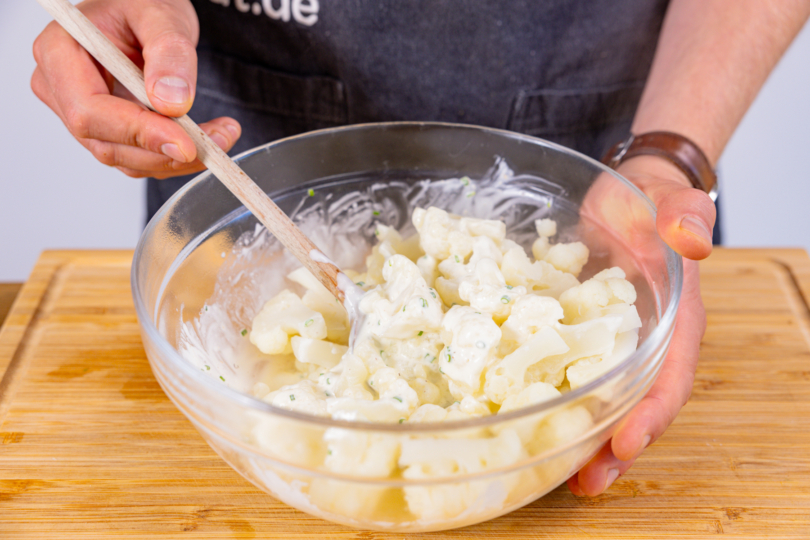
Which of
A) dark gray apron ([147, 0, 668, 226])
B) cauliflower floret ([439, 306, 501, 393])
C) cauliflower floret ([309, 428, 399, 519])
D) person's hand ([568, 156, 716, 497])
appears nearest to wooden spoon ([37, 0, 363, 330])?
cauliflower floret ([439, 306, 501, 393])

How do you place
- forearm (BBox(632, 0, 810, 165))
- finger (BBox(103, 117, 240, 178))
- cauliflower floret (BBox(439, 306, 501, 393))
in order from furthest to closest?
forearm (BBox(632, 0, 810, 165)) → finger (BBox(103, 117, 240, 178)) → cauliflower floret (BBox(439, 306, 501, 393))

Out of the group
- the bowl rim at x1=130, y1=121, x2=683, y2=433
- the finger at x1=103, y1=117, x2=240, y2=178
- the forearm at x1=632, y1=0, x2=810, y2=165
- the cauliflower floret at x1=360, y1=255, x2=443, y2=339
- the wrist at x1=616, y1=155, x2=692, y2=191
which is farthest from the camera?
the forearm at x1=632, y1=0, x2=810, y2=165

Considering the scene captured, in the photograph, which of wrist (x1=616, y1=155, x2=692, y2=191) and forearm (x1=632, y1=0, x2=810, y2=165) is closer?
wrist (x1=616, y1=155, x2=692, y2=191)

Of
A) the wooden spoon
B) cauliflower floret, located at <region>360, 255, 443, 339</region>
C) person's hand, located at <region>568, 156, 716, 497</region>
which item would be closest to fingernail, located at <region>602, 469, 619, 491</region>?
person's hand, located at <region>568, 156, 716, 497</region>

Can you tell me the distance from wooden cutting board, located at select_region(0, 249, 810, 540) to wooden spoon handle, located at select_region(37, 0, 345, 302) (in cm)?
39

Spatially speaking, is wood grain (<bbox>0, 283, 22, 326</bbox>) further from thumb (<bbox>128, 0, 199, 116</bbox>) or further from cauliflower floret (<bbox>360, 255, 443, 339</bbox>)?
cauliflower floret (<bbox>360, 255, 443, 339</bbox>)

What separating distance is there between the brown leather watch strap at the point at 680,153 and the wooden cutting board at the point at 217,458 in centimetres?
29

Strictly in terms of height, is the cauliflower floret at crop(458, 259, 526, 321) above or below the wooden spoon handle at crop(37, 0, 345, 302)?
below

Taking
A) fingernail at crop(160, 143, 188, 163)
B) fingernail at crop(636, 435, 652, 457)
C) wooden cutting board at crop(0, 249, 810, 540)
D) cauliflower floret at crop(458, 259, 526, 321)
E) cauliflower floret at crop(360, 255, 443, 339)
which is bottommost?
wooden cutting board at crop(0, 249, 810, 540)

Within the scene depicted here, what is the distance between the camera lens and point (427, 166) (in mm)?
1431

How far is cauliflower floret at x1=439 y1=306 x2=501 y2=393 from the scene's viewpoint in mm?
943

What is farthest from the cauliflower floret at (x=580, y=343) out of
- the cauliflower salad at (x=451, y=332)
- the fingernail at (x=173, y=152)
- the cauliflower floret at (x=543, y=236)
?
the fingernail at (x=173, y=152)

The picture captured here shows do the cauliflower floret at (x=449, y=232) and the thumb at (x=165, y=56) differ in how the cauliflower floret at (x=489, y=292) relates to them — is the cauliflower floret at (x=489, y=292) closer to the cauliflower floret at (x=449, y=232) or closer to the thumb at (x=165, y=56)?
the cauliflower floret at (x=449, y=232)

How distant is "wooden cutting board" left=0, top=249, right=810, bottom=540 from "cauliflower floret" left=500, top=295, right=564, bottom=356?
11.3 inches
